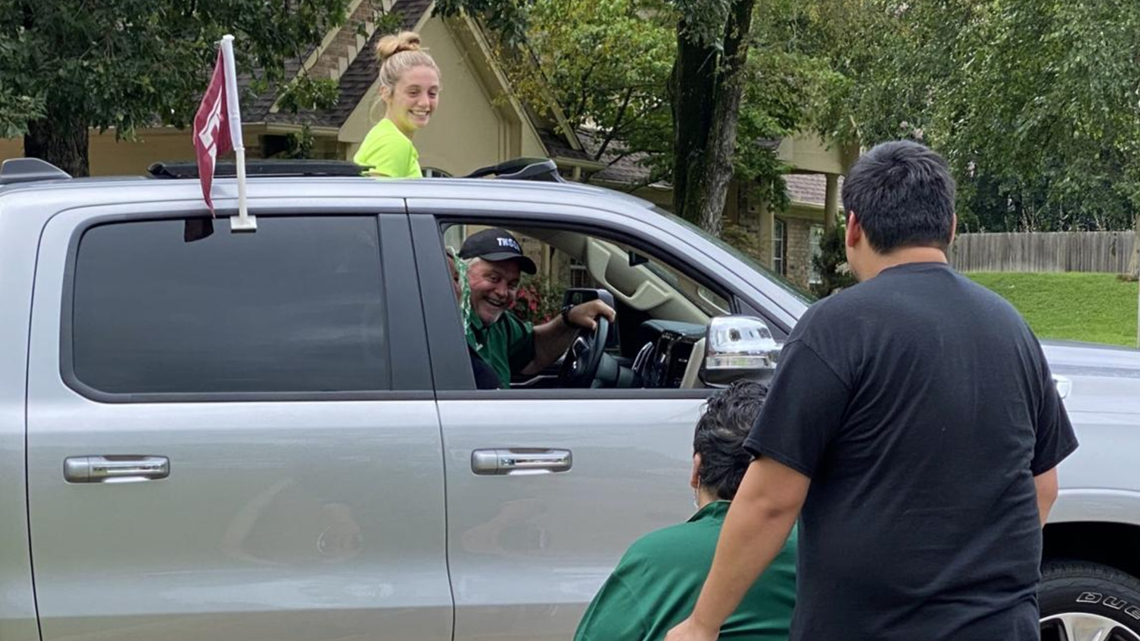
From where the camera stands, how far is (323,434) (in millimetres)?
3365

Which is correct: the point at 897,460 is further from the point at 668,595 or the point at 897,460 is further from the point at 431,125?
the point at 431,125

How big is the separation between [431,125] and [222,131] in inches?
530

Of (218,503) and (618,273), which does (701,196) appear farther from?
(218,503)

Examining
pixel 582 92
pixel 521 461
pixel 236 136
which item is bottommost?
pixel 521 461

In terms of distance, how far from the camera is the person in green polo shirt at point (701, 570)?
233cm

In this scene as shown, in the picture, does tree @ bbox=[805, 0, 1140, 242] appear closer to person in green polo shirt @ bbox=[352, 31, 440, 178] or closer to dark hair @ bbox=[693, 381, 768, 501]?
person in green polo shirt @ bbox=[352, 31, 440, 178]

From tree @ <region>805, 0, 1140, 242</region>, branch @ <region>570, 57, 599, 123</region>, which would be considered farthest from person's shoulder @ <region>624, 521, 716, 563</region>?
branch @ <region>570, 57, 599, 123</region>

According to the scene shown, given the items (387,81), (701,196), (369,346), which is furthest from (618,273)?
(701,196)

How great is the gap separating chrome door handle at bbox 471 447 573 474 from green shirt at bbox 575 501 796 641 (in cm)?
106

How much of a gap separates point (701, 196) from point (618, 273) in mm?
9875

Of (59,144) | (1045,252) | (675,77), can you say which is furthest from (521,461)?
(1045,252)

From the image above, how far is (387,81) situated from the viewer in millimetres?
4855

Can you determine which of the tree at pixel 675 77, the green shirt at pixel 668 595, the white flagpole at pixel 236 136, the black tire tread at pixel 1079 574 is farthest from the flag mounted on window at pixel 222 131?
the tree at pixel 675 77

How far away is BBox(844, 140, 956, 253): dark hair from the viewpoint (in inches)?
90.1
